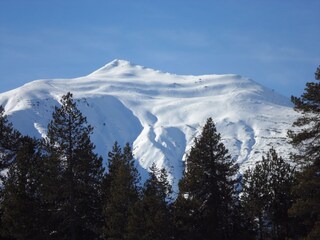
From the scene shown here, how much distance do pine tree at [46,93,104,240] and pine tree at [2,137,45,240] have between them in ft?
4.77

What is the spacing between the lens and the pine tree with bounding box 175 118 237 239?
42438mm

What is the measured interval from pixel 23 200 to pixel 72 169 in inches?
164

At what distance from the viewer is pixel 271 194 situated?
152 ft

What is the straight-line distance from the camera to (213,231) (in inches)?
1692

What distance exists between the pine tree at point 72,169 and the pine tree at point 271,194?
42.5 ft

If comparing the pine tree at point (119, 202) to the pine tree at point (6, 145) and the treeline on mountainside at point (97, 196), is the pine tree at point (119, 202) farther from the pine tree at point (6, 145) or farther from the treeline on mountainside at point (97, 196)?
the pine tree at point (6, 145)

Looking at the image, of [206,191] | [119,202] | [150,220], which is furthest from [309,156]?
[119,202]

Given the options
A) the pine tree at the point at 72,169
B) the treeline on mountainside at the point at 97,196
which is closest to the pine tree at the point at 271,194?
the treeline on mountainside at the point at 97,196

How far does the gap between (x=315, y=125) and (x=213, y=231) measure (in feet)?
57.0

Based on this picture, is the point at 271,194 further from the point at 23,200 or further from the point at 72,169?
the point at 23,200

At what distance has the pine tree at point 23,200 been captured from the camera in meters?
40.0

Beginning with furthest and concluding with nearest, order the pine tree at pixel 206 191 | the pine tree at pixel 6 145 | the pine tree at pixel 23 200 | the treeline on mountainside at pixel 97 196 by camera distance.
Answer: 1. the pine tree at pixel 6 145
2. the pine tree at pixel 206 191
3. the treeline on mountainside at pixel 97 196
4. the pine tree at pixel 23 200

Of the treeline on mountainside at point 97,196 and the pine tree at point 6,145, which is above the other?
the pine tree at point 6,145

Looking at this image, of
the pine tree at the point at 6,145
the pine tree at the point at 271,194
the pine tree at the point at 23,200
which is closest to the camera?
the pine tree at the point at 23,200
